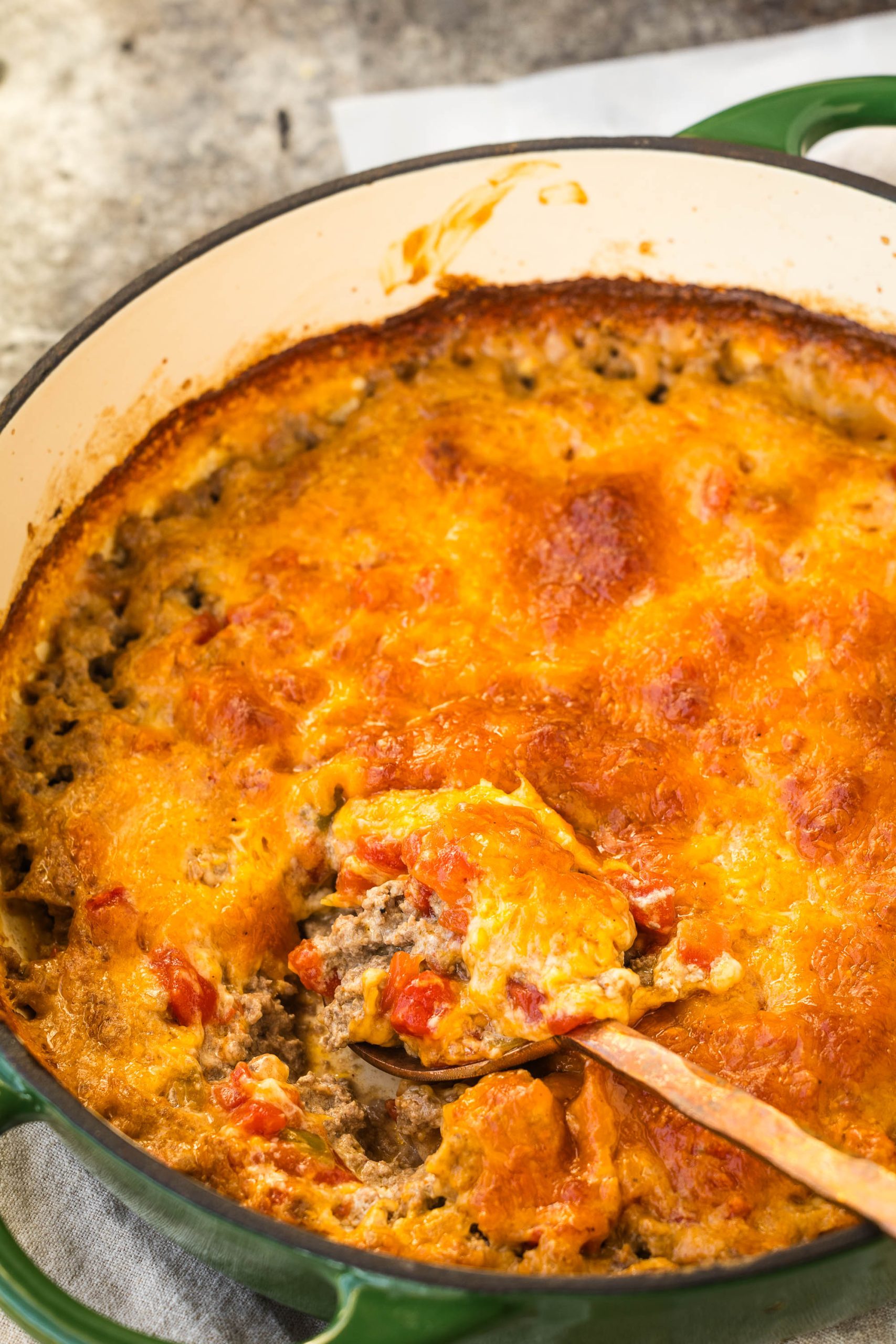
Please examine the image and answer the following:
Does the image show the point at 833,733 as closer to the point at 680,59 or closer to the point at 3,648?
the point at 3,648

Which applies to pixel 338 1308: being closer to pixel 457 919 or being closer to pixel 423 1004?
pixel 423 1004

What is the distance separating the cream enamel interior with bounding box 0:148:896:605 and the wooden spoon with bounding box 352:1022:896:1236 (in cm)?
128

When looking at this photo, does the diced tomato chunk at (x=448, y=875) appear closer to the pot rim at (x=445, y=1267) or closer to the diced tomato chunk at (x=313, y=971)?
the diced tomato chunk at (x=313, y=971)

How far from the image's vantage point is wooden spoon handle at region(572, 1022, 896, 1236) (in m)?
1.56

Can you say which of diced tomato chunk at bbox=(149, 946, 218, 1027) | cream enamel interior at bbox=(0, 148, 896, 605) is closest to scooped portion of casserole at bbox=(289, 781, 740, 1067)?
diced tomato chunk at bbox=(149, 946, 218, 1027)

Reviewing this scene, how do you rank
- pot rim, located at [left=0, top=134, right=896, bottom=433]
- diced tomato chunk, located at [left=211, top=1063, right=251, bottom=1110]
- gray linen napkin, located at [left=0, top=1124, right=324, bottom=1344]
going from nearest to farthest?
1. diced tomato chunk, located at [left=211, top=1063, right=251, bottom=1110]
2. gray linen napkin, located at [left=0, top=1124, right=324, bottom=1344]
3. pot rim, located at [left=0, top=134, right=896, bottom=433]

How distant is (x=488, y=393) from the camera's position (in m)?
2.89

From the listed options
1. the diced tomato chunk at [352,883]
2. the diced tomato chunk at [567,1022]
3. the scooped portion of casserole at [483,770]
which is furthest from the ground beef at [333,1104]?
the diced tomato chunk at [567,1022]

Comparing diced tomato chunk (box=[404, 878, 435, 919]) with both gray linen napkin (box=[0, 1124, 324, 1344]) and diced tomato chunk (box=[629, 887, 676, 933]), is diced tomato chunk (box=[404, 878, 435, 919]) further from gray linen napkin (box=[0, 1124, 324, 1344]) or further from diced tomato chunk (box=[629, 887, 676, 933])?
gray linen napkin (box=[0, 1124, 324, 1344])

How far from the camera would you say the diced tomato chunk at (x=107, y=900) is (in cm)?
217

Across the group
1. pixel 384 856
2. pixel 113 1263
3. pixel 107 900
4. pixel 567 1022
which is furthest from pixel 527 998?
pixel 113 1263

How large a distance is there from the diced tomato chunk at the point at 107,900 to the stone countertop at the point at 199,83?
7.09 feet

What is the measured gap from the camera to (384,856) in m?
2.17

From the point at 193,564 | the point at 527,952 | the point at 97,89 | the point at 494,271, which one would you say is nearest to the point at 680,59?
the point at 494,271
